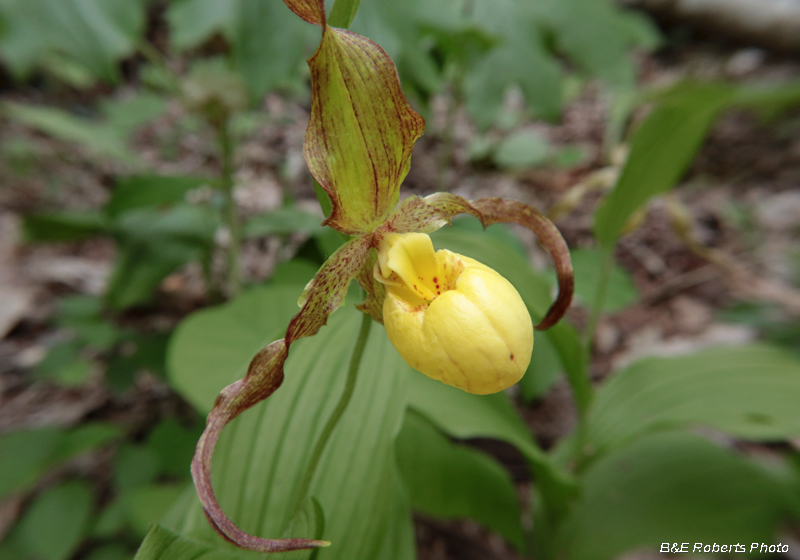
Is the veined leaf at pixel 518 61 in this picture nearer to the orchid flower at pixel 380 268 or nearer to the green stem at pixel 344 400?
the orchid flower at pixel 380 268

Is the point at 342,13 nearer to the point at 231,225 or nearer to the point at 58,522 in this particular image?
the point at 231,225

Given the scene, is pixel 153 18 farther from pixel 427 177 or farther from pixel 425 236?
pixel 425 236

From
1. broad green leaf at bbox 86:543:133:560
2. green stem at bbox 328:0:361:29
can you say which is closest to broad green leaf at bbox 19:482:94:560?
broad green leaf at bbox 86:543:133:560

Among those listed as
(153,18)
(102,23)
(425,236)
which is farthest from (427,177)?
(153,18)

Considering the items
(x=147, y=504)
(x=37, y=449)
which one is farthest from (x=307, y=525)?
(x=37, y=449)

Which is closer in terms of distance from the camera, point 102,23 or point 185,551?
point 185,551

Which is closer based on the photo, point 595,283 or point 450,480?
point 450,480
